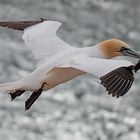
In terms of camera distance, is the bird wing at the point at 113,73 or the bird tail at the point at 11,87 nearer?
the bird wing at the point at 113,73

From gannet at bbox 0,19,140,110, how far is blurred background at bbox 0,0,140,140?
4.96 meters

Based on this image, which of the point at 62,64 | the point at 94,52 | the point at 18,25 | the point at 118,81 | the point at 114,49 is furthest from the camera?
the point at 18,25

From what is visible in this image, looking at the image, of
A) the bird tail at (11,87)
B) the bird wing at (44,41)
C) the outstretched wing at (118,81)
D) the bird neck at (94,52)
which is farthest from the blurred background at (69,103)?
the outstretched wing at (118,81)

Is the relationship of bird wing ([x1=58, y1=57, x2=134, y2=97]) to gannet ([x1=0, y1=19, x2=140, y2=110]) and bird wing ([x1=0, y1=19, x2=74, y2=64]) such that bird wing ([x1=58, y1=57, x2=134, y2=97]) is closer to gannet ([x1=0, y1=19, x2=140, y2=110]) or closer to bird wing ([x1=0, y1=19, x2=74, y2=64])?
gannet ([x1=0, y1=19, x2=140, y2=110])

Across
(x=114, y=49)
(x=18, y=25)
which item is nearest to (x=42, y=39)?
(x=18, y=25)

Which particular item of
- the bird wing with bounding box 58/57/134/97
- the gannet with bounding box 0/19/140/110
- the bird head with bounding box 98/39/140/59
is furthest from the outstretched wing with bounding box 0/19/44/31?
the bird wing with bounding box 58/57/134/97

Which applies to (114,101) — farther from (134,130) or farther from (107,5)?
(107,5)

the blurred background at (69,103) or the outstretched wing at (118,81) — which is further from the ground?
the outstretched wing at (118,81)

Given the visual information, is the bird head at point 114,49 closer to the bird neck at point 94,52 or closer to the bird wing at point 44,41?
the bird neck at point 94,52

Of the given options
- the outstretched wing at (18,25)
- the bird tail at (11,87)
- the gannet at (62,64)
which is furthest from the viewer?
the outstretched wing at (18,25)

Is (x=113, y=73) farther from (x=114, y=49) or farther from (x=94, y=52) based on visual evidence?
(x=114, y=49)

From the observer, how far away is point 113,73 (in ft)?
14.4

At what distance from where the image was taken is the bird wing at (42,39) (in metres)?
5.31

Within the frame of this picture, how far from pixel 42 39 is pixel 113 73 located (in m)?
1.36
